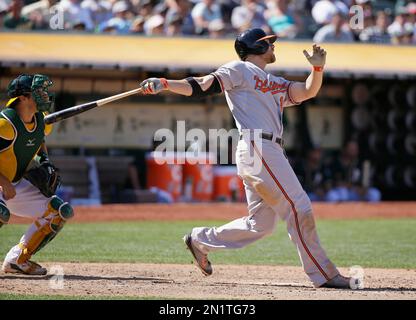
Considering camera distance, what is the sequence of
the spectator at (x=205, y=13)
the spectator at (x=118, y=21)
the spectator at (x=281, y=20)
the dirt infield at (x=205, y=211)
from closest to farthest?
the dirt infield at (x=205, y=211) → the spectator at (x=118, y=21) → the spectator at (x=281, y=20) → the spectator at (x=205, y=13)

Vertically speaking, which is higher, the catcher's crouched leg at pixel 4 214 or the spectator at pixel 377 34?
the catcher's crouched leg at pixel 4 214

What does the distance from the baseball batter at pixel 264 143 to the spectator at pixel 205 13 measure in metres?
9.04

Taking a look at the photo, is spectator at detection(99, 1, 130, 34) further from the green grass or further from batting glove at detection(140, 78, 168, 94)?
Answer: batting glove at detection(140, 78, 168, 94)

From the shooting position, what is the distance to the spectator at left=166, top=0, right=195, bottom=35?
1567 centimetres

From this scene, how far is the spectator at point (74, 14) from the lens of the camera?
48.5 ft

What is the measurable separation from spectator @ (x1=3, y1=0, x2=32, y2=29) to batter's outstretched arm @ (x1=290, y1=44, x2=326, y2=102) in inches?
338

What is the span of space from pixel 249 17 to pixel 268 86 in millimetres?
9222

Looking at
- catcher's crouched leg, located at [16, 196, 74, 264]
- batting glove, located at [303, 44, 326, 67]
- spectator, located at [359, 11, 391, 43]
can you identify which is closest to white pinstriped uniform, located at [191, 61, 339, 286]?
batting glove, located at [303, 44, 326, 67]

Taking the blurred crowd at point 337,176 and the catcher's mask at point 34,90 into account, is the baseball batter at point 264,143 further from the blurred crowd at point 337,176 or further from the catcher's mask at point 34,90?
the blurred crowd at point 337,176

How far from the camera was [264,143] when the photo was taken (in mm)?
6637

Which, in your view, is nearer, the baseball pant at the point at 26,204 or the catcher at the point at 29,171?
the catcher at the point at 29,171

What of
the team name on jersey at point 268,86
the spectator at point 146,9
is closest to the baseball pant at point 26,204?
the team name on jersey at point 268,86
